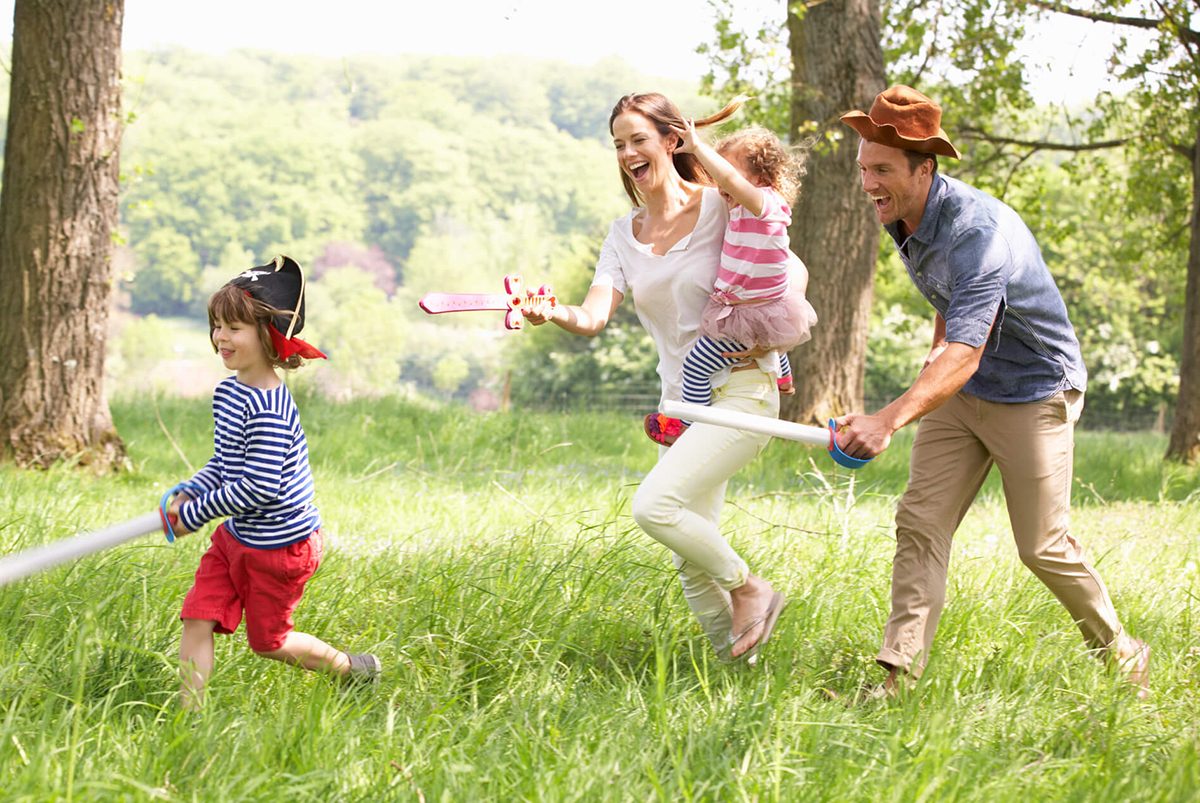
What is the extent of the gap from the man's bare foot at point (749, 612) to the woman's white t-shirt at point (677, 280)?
2.12 ft

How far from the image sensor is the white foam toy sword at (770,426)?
321cm

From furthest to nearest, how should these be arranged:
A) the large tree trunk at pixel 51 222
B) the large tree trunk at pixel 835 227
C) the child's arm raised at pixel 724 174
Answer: the large tree trunk at pixel 835 227 < the large tree trunk at pixel 51 222 < the child's arm raised at pixel 724 174

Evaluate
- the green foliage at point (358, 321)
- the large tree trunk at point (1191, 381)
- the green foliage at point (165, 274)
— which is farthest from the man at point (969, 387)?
the green foliage at point (358, 321)

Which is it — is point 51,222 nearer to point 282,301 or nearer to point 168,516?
point 282,301

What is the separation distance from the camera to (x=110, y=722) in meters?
3.12

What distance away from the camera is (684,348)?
159 inches

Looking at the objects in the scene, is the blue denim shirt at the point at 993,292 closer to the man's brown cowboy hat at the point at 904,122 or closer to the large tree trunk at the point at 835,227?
the man's brown cowboy hat at the point at 904,122

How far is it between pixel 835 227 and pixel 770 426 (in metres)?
6.66

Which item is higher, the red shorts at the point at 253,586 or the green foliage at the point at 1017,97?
the green foliage at the point at 1017,97

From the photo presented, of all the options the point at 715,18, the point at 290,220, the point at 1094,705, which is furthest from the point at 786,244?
the point at 290,220

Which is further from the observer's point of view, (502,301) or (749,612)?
(749,612)

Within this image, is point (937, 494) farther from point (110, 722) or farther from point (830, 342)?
point (830, 342)

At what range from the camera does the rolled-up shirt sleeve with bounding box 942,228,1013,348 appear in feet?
11.5

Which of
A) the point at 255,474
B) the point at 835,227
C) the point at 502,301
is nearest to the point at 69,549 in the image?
the point at 255,474
